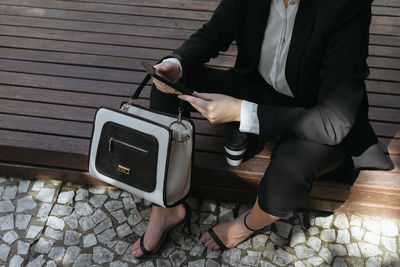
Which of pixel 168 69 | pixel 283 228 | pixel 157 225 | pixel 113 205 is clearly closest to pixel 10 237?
pixel 113 205

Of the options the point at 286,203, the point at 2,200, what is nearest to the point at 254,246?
the point at 286,203

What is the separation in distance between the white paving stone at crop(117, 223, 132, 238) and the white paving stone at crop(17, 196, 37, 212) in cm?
51

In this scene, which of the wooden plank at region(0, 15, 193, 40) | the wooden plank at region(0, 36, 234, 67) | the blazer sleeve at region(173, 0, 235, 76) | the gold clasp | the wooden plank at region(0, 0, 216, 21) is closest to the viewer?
the gold clasp

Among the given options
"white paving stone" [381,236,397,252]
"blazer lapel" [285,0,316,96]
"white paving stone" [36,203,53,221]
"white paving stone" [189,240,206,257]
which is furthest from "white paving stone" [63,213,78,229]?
"white paving stone" [381,236,397,252]

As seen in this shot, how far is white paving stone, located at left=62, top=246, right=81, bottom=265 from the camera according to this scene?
1876 millimetres

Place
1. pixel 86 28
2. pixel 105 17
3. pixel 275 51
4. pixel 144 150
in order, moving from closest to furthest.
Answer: pixel 144 150, pixel 275 51, pixel 86 28, pixel 105 17

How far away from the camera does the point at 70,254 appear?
1.90 meters

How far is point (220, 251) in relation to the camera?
1918 mm

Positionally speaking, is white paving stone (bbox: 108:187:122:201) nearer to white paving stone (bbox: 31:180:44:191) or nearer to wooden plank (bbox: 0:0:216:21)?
white paving stone (bbox: 31:180:44:191)

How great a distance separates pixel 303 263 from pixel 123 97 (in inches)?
54.0

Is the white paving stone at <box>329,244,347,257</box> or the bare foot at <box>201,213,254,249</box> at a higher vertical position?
the bare foot at <box>201,213,254,249</box>

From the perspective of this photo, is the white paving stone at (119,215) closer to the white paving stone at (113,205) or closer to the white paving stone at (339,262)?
the white paving stone at (113,205)

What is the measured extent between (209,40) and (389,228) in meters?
1.37

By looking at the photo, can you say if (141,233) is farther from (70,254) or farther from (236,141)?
(236,141)
